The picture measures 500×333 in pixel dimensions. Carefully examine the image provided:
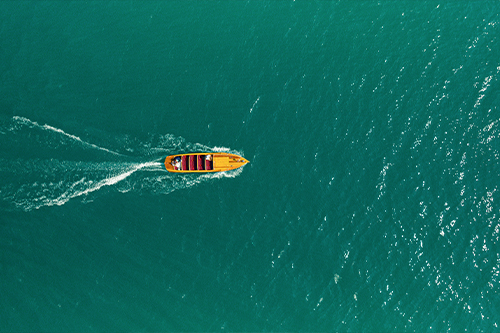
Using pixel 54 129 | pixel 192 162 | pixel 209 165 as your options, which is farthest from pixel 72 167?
pixel 209 165

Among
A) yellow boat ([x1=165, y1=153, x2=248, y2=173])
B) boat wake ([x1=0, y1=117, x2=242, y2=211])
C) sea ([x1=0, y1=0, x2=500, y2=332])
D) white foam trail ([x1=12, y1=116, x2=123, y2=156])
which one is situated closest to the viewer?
sea ([x1=0, y1=0, x2=500, y2=332])

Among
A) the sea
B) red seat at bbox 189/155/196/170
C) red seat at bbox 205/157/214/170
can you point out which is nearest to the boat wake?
the sea

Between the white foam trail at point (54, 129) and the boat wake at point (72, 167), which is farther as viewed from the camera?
the white foam trail at point (54, 129)

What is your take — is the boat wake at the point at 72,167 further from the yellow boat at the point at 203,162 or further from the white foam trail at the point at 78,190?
the yellow boat at the point at 203,162

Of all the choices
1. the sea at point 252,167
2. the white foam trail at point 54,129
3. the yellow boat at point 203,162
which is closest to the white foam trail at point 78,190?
the sea at point 252,167

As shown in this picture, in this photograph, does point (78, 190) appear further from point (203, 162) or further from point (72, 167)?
point (203, 162)

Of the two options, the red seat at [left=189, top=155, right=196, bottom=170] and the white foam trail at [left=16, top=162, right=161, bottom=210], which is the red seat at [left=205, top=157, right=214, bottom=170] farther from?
the white foam trail at [left=16, top=162, right=161, bottom=210]
